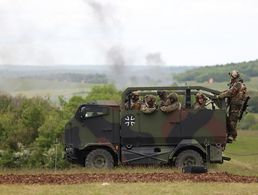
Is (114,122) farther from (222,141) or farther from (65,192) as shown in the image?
(65,192)

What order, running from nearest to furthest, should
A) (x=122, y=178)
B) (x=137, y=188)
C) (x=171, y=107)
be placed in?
1. (x=137, y=188)
2. (x=122, y=178)
3. (x=171, y=107)

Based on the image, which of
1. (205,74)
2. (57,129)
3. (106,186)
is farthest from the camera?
(205,74)

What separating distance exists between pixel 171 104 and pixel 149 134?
1.20 meters

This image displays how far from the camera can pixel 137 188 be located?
13.4 m

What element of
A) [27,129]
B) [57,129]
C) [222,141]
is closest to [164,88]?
[222,141]

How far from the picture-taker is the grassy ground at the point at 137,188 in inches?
508

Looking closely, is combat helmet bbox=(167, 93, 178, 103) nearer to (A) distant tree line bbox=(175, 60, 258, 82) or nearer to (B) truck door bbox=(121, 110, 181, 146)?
(B) truck door bbox=(121, 110, 181, 146)

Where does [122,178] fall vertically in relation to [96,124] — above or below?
below

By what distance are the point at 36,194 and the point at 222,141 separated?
817 centimetres

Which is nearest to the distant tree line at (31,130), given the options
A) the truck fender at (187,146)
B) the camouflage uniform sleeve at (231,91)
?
the truck fender at (187,146)

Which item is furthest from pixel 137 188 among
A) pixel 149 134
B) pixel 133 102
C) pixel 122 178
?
pixel 133 102

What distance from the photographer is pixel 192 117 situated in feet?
62.5

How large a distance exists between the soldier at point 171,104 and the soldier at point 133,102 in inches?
37.7

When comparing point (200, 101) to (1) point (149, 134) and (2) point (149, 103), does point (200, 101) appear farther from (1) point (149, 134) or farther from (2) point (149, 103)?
(1) point (149, 134)
